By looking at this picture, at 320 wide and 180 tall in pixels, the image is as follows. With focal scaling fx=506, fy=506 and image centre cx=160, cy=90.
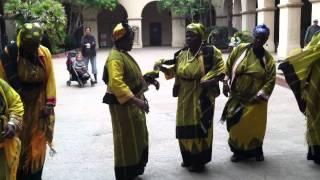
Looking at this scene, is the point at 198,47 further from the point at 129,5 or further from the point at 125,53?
the point at 129,5

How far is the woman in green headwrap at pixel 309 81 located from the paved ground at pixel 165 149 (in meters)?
0.51

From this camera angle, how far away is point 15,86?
15.1 feet

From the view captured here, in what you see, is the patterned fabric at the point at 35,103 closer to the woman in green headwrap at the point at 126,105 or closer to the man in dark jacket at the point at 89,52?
the woman in green headwrap at the point at 126,105

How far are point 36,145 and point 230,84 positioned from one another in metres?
2.42

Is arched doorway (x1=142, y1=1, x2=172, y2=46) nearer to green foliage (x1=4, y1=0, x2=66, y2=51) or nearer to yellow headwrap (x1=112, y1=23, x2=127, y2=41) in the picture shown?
green foliage (x1=4, y1=0, x2=66, y2=51)

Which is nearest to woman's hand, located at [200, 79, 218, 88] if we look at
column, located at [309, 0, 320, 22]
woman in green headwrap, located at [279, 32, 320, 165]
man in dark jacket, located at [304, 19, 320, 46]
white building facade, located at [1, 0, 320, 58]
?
woman in green headwrap, located at [279, 32, 320, 165]

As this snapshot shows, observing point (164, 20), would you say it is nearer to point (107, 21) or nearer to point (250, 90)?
point (107, 21)

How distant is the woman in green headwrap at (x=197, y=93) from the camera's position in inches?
219

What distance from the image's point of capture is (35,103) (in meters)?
4.75

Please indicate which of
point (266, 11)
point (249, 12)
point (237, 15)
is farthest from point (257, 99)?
point (237, 15)

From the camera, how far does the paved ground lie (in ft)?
18.8

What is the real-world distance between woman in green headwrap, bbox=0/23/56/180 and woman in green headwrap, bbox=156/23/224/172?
1.51 meters

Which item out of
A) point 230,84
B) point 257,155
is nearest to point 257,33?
point 230,84

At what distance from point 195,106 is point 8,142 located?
7.93ft
